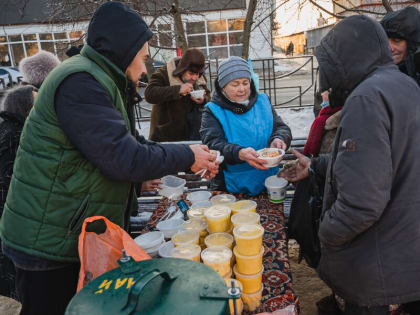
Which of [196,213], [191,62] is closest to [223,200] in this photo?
[196,213]

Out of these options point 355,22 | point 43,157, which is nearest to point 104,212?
point 43,157

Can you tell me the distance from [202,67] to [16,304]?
3579 millimetres

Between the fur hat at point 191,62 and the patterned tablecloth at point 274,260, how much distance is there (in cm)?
240

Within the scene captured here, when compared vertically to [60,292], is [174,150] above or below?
above

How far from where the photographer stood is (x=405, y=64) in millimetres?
2967

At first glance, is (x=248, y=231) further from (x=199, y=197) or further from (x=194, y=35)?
(x=194, y=35)

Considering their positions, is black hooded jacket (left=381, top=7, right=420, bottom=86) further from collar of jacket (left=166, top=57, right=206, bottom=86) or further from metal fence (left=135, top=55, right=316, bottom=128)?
metal fence (left=135, top=55, right=316, bottom=128)

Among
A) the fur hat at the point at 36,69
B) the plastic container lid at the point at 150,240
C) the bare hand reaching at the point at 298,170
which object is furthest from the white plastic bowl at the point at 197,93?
the plastic container lid at the point at 150,240

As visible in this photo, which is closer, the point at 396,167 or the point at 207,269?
the point at 207,269

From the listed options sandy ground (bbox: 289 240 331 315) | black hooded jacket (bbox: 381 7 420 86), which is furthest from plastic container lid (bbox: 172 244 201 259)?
black hooded jacket (bbox: 381 7 420 86)

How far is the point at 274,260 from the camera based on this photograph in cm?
184

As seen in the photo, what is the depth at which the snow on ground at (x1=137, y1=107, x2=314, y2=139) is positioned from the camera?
7.78 metres

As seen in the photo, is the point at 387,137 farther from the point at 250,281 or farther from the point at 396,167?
the point at 250,281

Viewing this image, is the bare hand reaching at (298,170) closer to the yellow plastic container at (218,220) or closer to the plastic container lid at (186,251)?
the yellow plastic container at (218,220)
